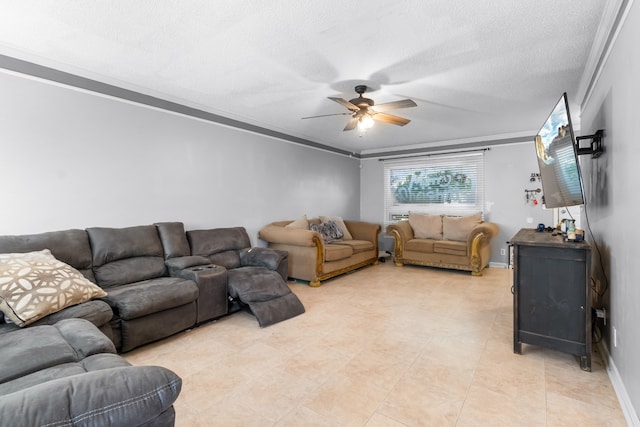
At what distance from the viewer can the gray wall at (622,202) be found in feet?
5.49

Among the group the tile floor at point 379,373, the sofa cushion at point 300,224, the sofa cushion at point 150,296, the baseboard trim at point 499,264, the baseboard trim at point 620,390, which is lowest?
the tile floor at point 379,373

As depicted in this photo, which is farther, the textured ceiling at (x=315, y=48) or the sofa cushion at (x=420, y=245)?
the sofa cushion at (x=420, y=245)

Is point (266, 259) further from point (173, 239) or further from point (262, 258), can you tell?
point (173, 239)

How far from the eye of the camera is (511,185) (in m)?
5.51

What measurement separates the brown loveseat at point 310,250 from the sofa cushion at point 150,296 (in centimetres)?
177

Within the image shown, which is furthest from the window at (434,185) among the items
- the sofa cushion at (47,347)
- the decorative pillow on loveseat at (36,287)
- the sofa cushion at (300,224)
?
the sofa cushion at (47,347)

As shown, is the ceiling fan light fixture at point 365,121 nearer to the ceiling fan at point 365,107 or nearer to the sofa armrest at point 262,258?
the ceiling fan at point 365,107

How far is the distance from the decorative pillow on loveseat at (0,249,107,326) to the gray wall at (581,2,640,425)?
10.9 ft

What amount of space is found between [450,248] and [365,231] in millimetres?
1433

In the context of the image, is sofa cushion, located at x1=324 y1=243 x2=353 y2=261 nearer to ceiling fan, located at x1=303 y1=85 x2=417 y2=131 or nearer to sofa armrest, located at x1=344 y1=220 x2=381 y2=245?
sofa armrest, located at x1=344 y1=220 x2=381 y2=245

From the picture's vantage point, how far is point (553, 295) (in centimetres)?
232

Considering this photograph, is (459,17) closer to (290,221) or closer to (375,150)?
(290,221)

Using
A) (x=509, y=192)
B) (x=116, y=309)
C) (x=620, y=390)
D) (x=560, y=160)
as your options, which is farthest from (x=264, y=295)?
(x=509, y=192)

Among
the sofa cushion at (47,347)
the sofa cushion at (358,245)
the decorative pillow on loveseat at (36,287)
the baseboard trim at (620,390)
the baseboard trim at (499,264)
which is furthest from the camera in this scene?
the baseboard trim at (499,264)
